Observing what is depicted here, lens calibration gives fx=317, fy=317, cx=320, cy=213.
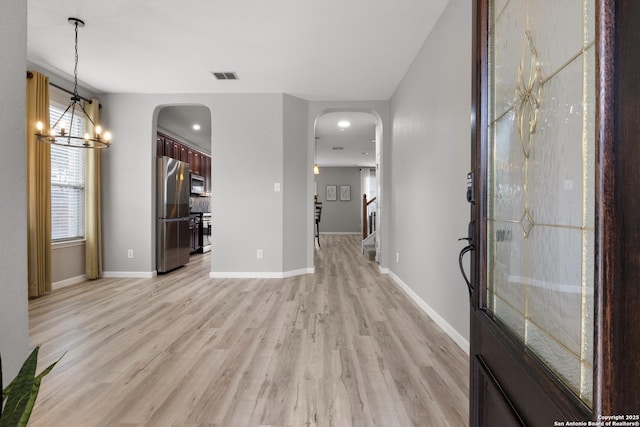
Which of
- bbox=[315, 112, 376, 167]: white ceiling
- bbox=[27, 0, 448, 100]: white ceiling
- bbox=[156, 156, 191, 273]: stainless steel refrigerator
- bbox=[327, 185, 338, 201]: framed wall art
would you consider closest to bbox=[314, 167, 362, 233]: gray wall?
bbox=[327, 185, 338, 201]: framed wall art

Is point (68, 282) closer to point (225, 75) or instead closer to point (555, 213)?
point (225, 75)

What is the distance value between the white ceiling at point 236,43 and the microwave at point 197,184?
89.9 inches

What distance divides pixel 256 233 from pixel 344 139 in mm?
4185

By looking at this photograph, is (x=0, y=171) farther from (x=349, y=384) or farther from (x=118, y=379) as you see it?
(x=349, y=384)

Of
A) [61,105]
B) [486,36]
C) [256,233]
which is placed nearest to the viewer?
[486,36]

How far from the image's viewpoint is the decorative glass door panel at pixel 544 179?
52 cm

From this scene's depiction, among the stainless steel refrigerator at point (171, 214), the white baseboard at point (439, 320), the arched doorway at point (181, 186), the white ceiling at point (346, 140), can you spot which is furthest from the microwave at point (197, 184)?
the white baseboard at point (439, 320)

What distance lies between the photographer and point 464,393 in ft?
5.44

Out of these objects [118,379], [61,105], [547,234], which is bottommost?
[118,379]

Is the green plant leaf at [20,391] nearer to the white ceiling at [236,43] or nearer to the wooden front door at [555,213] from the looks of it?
the wooden front door at [555,213]

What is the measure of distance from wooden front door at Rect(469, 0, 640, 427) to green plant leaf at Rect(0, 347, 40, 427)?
3.41 ft

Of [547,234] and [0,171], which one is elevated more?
[0,171]

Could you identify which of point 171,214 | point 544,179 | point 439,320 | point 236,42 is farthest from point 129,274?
point 544,179

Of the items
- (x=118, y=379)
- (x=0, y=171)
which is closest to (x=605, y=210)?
(x=0, y=171)
